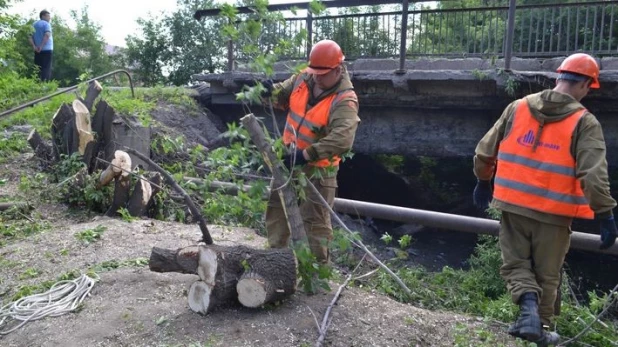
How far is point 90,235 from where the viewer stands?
6.56m

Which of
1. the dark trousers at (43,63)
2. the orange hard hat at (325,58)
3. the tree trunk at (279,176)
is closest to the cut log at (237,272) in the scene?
the tree trunk at (279,176)

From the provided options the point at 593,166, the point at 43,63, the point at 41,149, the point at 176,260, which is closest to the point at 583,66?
the point at 593,166

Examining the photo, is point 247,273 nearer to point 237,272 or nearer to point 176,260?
point 237,272

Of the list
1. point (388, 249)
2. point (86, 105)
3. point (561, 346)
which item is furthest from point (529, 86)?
point (86, 105)

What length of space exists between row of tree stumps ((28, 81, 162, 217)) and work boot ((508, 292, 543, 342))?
4.64 meters

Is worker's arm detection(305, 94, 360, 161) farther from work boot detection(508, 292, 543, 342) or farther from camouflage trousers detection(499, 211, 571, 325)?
work boot detection(508, 292, 543, 342)

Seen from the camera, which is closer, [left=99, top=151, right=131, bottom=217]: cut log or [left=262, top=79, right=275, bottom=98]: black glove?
[left=262, top=79, right=275, bottom=98]: black glove

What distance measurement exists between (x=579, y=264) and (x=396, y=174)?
11.8 feet

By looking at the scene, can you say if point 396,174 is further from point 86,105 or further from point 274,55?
point 274,55

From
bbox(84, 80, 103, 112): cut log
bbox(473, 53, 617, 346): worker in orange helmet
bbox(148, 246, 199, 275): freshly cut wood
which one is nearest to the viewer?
bbox(473, 53, 617, 346): worker in orange helmet

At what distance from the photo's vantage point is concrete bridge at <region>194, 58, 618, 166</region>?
9.05m

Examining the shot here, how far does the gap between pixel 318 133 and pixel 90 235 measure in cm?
269

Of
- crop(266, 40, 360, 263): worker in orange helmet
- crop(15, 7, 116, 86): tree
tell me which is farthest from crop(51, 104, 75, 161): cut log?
crop(15, 7, 116, 86): tree

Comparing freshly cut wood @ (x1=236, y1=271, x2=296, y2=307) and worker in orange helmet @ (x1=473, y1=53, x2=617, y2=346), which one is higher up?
worker in orange helmet @ (x1=473, y1=53, x2=617, y2=346)
